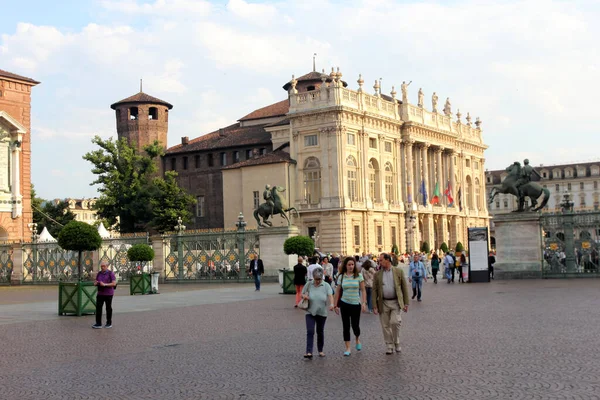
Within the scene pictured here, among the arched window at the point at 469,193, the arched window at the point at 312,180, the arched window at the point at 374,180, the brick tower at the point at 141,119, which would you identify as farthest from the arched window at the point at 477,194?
the brick tower at the point at 141,119

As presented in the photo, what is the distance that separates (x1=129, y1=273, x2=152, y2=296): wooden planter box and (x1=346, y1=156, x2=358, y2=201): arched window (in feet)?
114

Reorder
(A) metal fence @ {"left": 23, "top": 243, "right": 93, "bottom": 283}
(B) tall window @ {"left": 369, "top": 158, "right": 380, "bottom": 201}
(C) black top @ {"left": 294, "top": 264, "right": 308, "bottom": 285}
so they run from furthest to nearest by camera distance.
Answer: (B) tall window @ {"left": 369, "top": 158, "right": 380, "bottom": 201}
(A) metal fence @ {"left": 23, "top": 243, "right": 93, "bottom": 283}
(C) black top @ {"left": 294, "top": 264, "right": 308, "bottom": 285}

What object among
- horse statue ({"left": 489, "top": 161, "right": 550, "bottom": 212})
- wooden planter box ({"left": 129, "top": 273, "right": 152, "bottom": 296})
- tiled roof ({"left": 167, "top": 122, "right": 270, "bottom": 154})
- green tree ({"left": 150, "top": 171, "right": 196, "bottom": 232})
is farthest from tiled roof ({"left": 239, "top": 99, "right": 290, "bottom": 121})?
wooden planter box ({"left": 129, "top": 273, "right": 152, "bottom": 296})

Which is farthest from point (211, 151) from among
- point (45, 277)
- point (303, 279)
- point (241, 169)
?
point (303, 279)

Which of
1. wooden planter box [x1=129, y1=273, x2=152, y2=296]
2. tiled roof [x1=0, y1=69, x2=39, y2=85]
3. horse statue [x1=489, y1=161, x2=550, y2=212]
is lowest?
wooden planter box [x1=129, y1=273, x2=152, y2=296]

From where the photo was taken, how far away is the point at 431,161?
7875 cm

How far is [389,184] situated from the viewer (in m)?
71.2

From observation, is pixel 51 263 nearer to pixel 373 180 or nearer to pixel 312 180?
pixel 312 180

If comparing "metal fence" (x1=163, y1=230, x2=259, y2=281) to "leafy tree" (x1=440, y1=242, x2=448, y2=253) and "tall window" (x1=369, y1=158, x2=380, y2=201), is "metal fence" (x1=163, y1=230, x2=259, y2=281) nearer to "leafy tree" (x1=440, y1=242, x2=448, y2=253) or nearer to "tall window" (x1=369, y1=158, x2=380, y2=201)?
"tall window" (x1=369, y1=158, x2=380, y2=201)

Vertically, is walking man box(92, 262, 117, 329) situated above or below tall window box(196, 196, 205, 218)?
below

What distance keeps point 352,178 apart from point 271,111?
17004 millimetres

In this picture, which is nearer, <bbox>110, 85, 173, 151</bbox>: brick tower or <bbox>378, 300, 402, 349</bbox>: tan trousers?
<bbox>378, 300, 402, 349</bbox>: tan trousers

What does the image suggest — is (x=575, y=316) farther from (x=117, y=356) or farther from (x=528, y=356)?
(x=117, y=356)

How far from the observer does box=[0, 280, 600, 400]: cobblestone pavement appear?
9383 mm
